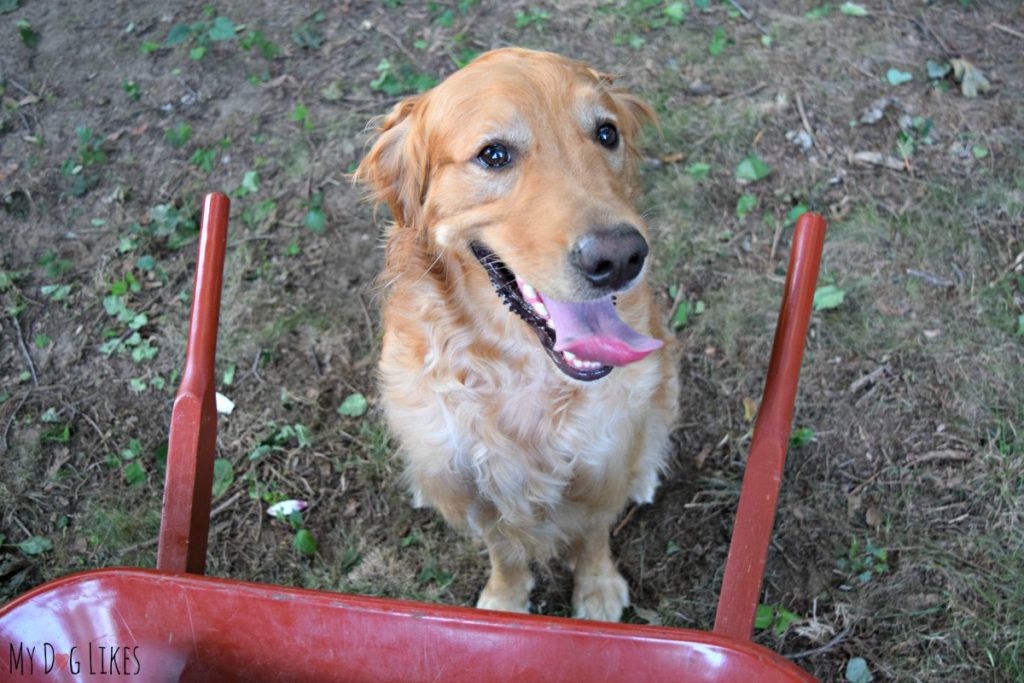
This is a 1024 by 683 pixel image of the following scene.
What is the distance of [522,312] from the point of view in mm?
2125

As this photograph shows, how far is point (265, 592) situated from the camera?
1497mm

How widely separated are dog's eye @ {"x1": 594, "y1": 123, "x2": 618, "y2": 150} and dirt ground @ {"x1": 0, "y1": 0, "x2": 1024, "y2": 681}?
105 cm

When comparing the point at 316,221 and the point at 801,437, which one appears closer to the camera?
the point at 801,437

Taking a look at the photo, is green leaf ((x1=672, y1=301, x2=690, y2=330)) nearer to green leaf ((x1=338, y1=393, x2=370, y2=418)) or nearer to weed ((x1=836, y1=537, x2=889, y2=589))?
weed ((x1=836, y1=537, x2=889, y2=589))

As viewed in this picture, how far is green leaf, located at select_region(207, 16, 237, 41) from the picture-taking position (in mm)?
4426

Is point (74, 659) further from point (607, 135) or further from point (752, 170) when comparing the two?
point (752, 170)

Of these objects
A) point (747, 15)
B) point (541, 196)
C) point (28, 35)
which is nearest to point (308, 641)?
point (541, 196)

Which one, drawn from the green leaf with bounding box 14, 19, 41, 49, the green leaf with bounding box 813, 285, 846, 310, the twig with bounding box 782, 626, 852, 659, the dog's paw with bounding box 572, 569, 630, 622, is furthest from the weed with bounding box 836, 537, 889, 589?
the green leaf with bounding box 14, 19, 41, 49

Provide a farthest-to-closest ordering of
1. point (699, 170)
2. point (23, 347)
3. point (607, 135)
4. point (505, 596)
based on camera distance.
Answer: point (699, 170)
point (23, 347)
point (505, 596)
point (607, 135)

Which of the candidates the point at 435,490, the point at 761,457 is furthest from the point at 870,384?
the point at 435,490

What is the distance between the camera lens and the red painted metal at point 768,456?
5.63ft

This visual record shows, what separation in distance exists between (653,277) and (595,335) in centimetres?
155

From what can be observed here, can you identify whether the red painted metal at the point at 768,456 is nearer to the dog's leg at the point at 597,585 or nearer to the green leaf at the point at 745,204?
the dog's leg at the point at 597,585

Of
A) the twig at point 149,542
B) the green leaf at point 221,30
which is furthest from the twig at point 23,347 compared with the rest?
the green leaf at point 221,30
